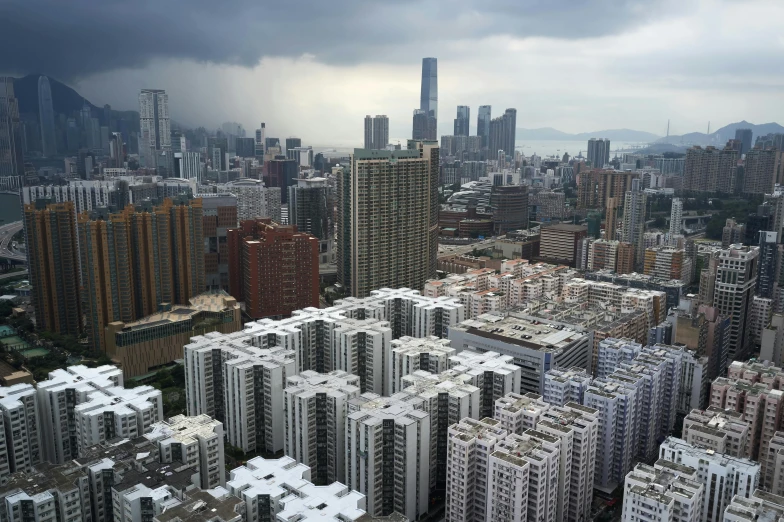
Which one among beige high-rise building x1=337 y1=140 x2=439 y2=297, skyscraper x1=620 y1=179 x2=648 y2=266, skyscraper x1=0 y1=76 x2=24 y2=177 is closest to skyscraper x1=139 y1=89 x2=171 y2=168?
skyscraper x1=0 y1=76 x2=24 y2=177

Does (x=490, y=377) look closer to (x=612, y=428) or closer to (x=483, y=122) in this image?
(x=612, y=428)

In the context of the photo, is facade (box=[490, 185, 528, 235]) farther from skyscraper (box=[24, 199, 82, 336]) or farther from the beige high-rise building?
skyscraper (box=[24, 199, 82, 336])

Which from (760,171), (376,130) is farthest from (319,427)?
(376,130)

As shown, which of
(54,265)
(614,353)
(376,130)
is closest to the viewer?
→ (614,353)

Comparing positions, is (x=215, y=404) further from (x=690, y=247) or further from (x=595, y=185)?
(x=595, y=185)

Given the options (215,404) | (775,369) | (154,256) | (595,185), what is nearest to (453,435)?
(215,404)

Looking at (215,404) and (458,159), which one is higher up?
(458,159)

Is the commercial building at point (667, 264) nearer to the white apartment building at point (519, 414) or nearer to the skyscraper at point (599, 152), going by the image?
the white apartment building at point (519, 414)
